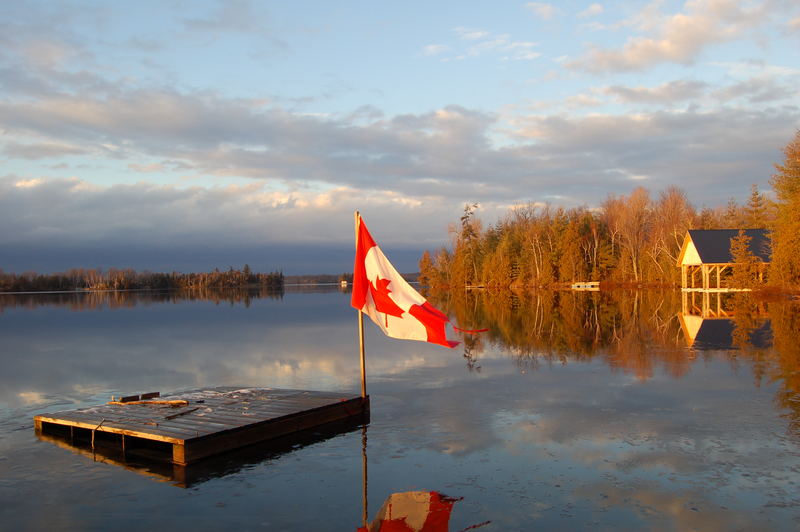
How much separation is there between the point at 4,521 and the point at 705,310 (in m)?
34.7

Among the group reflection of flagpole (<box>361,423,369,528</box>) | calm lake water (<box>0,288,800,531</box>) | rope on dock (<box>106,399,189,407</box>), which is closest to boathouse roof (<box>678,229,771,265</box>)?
calm lake water (<box>0,288,800,531</box>)

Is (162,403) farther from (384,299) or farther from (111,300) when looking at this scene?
(111,300)

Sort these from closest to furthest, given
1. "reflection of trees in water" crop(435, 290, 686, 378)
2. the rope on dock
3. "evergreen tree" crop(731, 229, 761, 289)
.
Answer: the rope on dock < "reflection of trees in water" crop(435, 290, 686, 378) < "evergreen tree" crop(731, 229, 761, 289)

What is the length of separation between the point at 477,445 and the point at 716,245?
5161cm

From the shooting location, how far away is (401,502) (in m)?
7.18

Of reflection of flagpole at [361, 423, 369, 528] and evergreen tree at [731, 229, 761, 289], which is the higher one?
evergreen tree at [731, 229, 761, 289]

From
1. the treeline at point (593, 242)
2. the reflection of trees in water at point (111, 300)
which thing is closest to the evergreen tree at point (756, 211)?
the treeline at point (593, 242)

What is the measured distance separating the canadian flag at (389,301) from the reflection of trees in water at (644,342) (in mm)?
5902

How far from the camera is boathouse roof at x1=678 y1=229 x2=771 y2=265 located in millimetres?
52031

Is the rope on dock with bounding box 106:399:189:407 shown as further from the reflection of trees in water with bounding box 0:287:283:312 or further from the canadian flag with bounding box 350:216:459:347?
the reflection of trees in water with bounding box 0:287:283:312

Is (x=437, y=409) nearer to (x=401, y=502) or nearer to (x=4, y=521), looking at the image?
(x=401, y=502)

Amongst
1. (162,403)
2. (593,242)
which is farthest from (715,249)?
(162,403)

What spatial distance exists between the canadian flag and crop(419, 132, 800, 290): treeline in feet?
203

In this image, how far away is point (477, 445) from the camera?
933 centimetres
